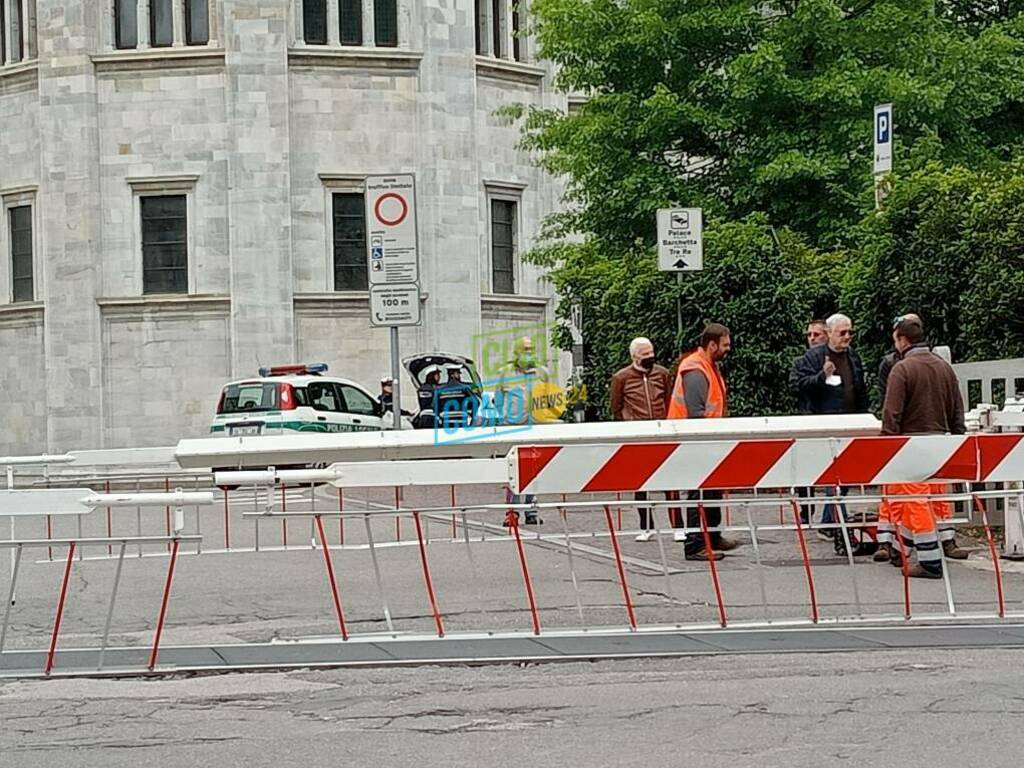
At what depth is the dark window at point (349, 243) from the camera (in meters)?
38.4

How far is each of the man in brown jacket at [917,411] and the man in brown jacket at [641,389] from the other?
11.4 feet

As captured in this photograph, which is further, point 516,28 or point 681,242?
point 516,28

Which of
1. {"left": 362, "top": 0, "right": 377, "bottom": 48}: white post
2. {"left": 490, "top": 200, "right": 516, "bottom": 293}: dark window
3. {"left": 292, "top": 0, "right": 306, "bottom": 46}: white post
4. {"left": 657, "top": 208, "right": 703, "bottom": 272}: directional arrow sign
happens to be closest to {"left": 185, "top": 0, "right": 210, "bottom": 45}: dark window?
{"left": 292, "top": 0, "right": 306, "bottom": 46}: white post

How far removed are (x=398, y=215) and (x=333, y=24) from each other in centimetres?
1711

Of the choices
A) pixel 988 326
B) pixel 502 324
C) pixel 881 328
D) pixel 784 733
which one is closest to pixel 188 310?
pixel 502 324

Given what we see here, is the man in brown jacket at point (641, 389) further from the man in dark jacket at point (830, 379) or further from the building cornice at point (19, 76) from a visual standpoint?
the building cornice at point (19, 76)

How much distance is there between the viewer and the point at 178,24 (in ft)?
125

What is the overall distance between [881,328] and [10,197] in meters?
23.2

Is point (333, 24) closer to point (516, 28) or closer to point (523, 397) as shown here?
point (516, 28)

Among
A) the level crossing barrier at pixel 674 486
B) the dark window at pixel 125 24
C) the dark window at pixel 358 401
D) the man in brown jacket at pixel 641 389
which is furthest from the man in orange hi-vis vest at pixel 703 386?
the dark window at pixel 125 24

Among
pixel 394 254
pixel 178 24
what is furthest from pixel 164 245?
pixel 394 254

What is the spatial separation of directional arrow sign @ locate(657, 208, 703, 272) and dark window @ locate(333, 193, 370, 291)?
19134 millimetres

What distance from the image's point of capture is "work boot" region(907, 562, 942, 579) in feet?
43.0

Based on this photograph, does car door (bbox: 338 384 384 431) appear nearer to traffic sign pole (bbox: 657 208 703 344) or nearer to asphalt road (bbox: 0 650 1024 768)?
traffic sign pole (bbox: 657 208 703 344)
